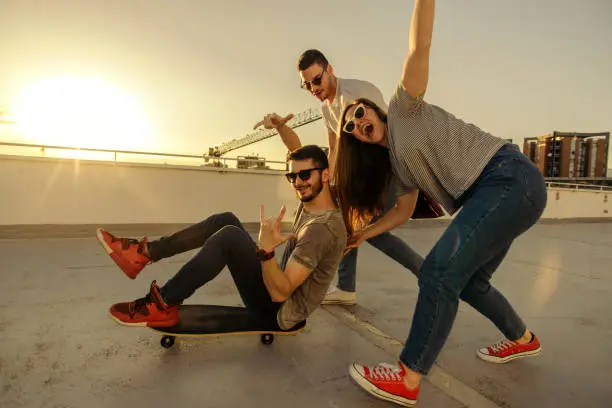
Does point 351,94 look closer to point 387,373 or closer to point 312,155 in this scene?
point 312,155

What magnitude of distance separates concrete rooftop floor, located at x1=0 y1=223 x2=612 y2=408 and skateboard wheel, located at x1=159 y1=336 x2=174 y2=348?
0.17ft

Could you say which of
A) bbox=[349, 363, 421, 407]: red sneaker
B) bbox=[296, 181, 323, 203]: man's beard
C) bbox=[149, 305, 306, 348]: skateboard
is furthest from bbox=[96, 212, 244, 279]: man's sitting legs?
bbox=[349, 363, 421, 407]: red sneaker

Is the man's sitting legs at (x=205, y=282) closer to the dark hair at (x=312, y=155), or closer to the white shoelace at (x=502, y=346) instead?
the dark hair at (x=312, y=155)

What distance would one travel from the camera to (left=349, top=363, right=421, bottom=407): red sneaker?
4.99ft

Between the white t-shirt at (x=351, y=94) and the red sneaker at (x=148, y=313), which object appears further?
the white t-shirt at (x=351, y=94)

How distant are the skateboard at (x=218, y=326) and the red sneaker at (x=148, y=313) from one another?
53 millimetres

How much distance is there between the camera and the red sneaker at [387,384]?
1521 millimetres

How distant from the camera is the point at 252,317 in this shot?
6.54 ft

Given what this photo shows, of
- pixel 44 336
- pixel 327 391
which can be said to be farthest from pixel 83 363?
pixel 327 391

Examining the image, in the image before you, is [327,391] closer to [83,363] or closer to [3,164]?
[83,363]

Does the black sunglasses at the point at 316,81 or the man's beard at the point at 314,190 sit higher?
the black sunglasses at the point at 316,81

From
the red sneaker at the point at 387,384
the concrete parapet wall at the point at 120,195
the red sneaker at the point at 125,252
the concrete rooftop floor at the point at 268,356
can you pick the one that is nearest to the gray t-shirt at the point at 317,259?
the concrete rooftop floor at the point at 268,356

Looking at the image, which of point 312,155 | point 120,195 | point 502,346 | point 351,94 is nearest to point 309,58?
point 351,94

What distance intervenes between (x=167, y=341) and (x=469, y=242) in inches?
65.9
